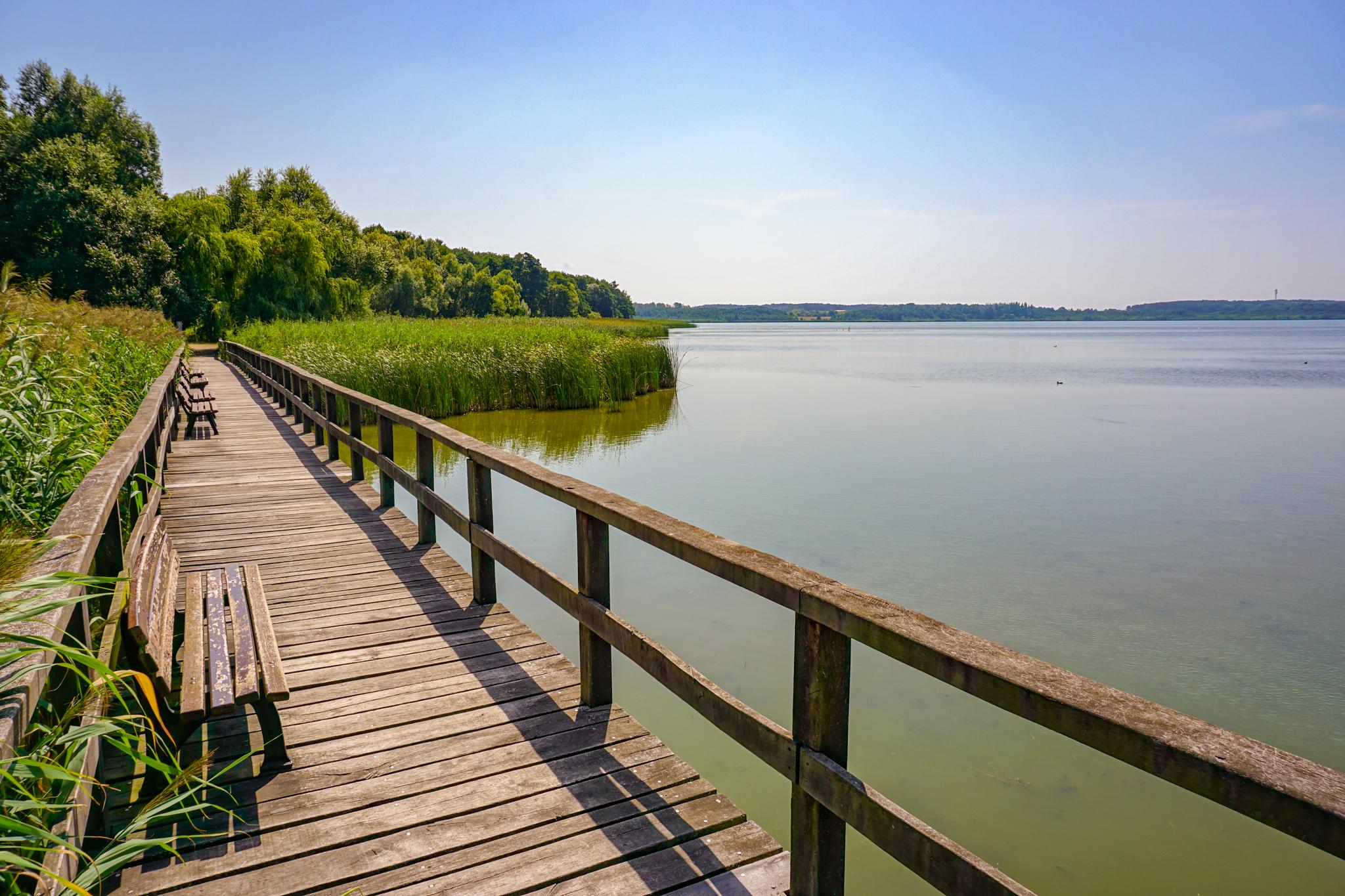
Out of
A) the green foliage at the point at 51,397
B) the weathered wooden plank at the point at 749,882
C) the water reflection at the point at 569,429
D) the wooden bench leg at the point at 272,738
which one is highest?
the green foliage at the point at 51,397

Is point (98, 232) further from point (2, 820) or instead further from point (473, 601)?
point (2, 820)

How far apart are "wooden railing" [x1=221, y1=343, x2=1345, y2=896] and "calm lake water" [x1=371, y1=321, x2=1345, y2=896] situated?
1572 mm

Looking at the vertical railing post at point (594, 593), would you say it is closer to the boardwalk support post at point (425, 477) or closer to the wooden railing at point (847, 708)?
the wooden railing at point (847, 708)

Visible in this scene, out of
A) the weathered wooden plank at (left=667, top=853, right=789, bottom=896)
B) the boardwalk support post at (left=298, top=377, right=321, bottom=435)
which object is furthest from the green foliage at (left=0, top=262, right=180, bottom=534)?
the weathered wooden plank at (left=667, top=853, right=789, bottom=896)

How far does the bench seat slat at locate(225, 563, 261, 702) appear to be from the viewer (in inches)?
97.5

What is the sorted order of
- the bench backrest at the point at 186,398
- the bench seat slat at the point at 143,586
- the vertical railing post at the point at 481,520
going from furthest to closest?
1. the bench backrest at the point at 186,398
2. the vertical railing post at the point at 481,520
3. the bench seat slat at the point at 143,586

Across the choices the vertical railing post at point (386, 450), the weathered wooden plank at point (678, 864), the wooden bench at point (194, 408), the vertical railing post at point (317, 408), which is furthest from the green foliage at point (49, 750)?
the wooden bench at point (194, 408)

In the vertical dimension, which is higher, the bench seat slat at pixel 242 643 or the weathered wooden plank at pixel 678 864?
the bench seat slat at pixel 242 643

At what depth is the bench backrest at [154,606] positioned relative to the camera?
2260 mm

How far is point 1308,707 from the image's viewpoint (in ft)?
16.1

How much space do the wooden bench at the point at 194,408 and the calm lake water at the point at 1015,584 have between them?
262 centimetres

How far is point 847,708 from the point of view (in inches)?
70.9

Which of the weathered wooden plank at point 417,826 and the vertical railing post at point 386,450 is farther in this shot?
the vertical railing post at point 386,450

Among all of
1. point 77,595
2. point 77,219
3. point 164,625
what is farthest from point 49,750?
point 77,219
